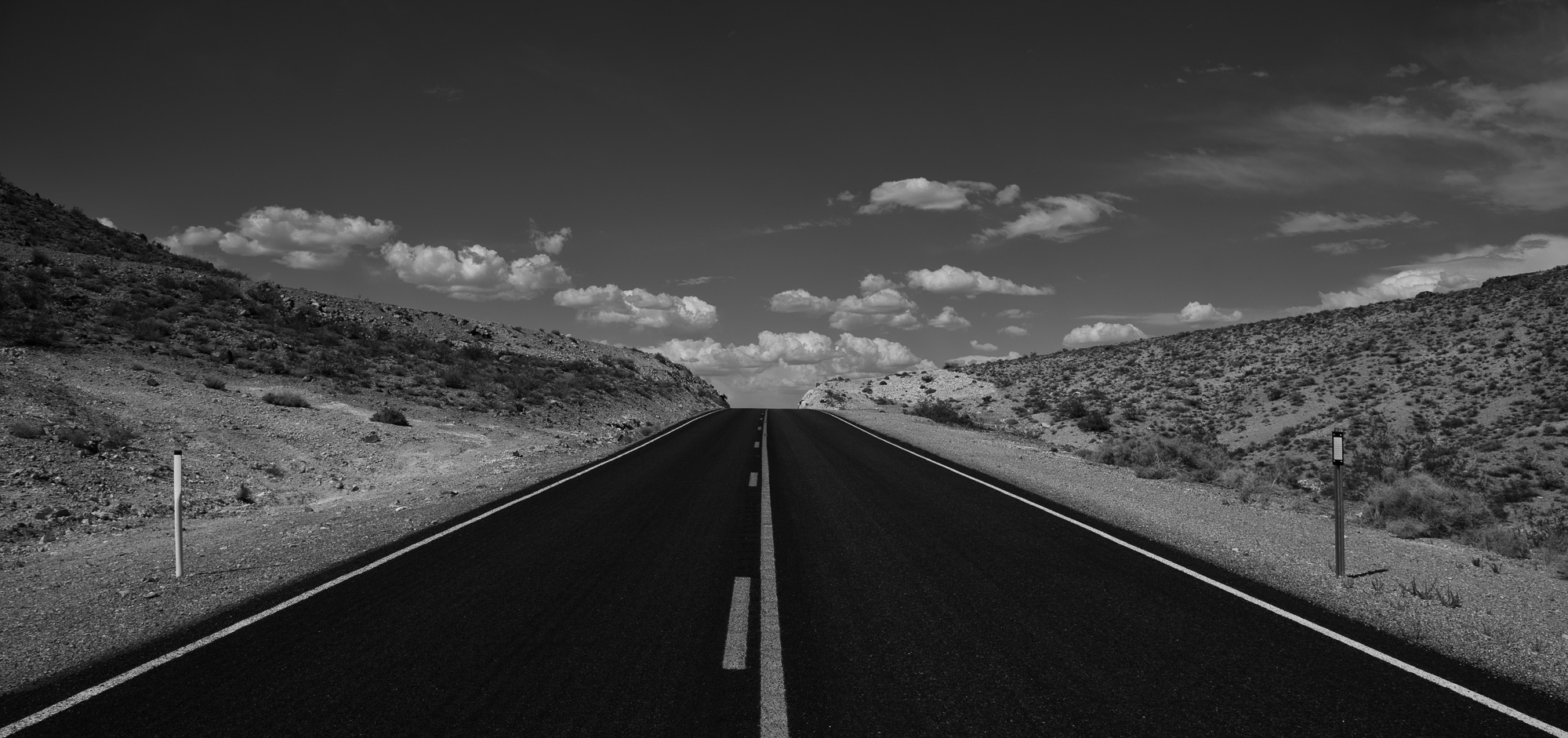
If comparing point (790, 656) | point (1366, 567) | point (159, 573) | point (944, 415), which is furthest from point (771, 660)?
→ point (944, 415)

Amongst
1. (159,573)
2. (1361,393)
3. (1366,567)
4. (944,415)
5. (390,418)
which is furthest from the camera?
(944,415)

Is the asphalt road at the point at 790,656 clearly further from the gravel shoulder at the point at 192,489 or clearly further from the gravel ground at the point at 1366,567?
the gravel shoulder at the point at 192,489

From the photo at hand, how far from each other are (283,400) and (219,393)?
144 centimetres

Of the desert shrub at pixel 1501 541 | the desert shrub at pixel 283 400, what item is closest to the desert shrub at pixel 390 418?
the desert shrub at pixel 283 400

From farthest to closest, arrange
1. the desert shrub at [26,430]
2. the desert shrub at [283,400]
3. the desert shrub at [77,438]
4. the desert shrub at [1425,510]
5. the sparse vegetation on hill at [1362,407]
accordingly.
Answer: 1. the desert shrub at [283,400]
2. the sparse vegetation on hill at [1362,407]
3. the desert shrub at [77,438]
4. the desert shrub at [26,430]
5. the desert shrub at [1425,510]

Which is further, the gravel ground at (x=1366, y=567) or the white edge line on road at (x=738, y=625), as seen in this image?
the gravel ground at (x=1366, y=567)

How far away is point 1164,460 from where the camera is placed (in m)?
20.6

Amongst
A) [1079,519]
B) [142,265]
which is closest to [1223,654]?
[1079,519]

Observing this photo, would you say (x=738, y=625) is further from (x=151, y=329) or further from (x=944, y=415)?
(x=944, y=415)

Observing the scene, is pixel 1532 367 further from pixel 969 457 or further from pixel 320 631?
pixel 320 631

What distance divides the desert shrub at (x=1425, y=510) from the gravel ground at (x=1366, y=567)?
59 cm

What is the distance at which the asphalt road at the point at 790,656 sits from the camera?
3930 mm

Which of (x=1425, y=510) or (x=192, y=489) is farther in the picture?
(x=192, y=489)

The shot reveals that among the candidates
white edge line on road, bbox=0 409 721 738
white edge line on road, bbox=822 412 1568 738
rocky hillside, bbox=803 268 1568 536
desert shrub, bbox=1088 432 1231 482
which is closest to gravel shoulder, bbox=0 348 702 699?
white edge line on road, bbox=0 409 721 738
